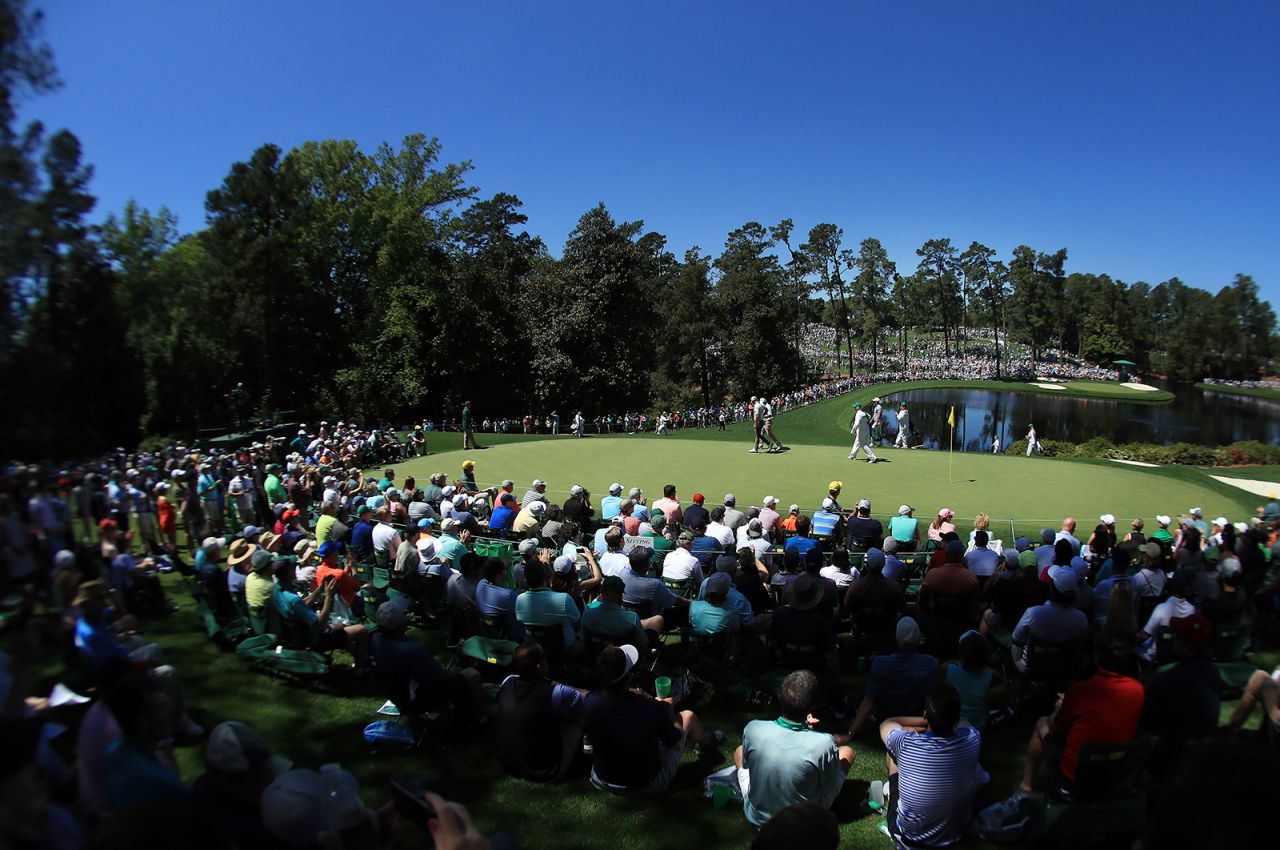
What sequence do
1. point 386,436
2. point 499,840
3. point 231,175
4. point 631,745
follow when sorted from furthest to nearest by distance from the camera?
1. point 231,175
2. point 386,436
3. point 631,745
4. point 499,840

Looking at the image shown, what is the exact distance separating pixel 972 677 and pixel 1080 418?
68651mm

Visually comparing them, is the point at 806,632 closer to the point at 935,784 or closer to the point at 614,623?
the point at 614,623

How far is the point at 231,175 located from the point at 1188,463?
1688 inches

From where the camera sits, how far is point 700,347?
53469mm

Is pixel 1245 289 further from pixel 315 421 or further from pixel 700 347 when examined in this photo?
pixel 315 421

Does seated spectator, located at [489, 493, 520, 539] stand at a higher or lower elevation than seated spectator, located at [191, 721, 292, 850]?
lower

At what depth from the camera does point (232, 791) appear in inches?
144

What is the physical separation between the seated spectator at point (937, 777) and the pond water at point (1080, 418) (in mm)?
42287

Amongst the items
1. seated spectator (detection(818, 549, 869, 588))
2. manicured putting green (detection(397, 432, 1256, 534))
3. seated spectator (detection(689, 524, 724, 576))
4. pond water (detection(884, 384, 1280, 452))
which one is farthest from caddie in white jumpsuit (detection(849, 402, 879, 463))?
pond water (detection(884, 384, 1280, 452))

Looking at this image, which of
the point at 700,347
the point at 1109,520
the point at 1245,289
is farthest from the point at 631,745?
the point at 1245,289

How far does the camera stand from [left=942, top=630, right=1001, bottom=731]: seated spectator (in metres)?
5.46

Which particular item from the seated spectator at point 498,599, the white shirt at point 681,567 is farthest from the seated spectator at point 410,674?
the white shirt at point 681,567

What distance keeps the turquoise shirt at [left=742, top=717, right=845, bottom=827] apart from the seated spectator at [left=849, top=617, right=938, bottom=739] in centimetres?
112

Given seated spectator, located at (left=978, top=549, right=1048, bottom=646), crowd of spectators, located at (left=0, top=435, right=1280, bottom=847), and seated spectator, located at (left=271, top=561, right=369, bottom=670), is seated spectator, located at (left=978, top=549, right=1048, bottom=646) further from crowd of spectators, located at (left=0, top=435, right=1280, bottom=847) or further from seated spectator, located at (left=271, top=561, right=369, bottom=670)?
seated spectator, located at (left=271, top=561, right=369, bottom=670)
